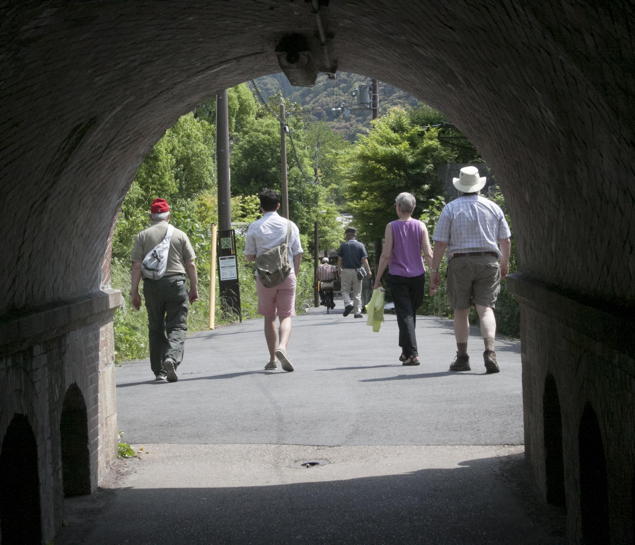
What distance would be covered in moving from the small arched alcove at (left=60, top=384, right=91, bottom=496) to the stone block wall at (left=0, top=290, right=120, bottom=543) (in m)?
0.03

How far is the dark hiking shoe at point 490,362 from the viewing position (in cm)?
1004

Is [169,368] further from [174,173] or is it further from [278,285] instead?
[174,173]

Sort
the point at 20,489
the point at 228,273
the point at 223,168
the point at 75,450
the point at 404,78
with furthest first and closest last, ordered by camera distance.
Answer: the point at 223,168, the point at 228,273, the point at 404,78, the point at 75,450, the point at 20,489

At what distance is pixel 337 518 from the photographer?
5.61m

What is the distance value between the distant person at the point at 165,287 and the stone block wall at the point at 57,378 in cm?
327

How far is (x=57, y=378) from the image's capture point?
5547 mm

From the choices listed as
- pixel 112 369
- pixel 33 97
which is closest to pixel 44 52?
pixel 33 97

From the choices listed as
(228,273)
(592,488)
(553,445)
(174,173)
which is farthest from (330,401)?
(174,173)

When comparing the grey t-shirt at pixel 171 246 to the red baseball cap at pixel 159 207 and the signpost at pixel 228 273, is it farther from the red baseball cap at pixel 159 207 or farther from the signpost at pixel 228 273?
the signpost at pixel 228 273

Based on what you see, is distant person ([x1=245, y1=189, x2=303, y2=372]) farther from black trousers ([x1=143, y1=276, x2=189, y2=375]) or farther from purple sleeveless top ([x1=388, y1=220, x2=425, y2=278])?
purple sleeveless top ([x1=388, y1=220, x2=425, y2=278])

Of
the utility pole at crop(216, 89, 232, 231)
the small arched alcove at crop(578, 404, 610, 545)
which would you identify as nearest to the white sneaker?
the small arched alcove at crop(578, 404, 610, 545)

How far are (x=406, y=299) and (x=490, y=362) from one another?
1241 millimetres

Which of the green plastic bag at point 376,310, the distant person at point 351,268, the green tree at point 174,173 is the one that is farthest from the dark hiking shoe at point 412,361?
the green tree at point 174,173

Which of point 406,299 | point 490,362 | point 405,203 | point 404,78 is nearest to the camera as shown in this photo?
point 404,78
